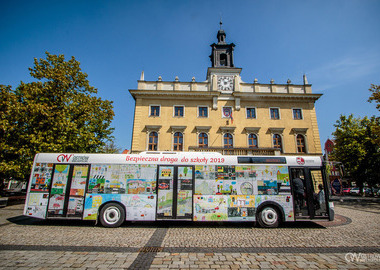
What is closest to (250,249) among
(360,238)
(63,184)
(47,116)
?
(360,238)

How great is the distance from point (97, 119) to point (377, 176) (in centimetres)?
3801

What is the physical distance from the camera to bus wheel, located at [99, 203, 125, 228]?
→ 737 centimetres

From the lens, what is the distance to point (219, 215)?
291 inches

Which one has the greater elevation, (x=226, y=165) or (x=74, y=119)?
(x=74, y=119)

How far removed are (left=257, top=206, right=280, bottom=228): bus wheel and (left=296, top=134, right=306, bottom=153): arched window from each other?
15974 mm

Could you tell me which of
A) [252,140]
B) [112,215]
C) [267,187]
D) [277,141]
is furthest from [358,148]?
[112,215]

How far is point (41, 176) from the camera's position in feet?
25.7

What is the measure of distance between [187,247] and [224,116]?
57.3 feet

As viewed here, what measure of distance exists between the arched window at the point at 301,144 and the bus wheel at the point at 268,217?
16.0m

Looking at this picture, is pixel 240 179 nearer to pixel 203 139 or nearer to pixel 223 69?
pixel 203 139

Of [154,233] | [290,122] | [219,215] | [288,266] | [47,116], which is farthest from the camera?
[290,122]

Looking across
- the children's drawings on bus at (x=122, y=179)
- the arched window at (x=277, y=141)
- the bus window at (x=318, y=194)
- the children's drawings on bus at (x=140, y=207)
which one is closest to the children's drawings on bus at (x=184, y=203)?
the children's drawings on bus at (x=140, y=207)

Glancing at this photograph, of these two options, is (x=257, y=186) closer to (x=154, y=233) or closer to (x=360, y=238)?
(x=360, y=238)

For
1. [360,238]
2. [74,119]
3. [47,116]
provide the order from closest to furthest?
[360,238] → [47,116] → [74,119]
